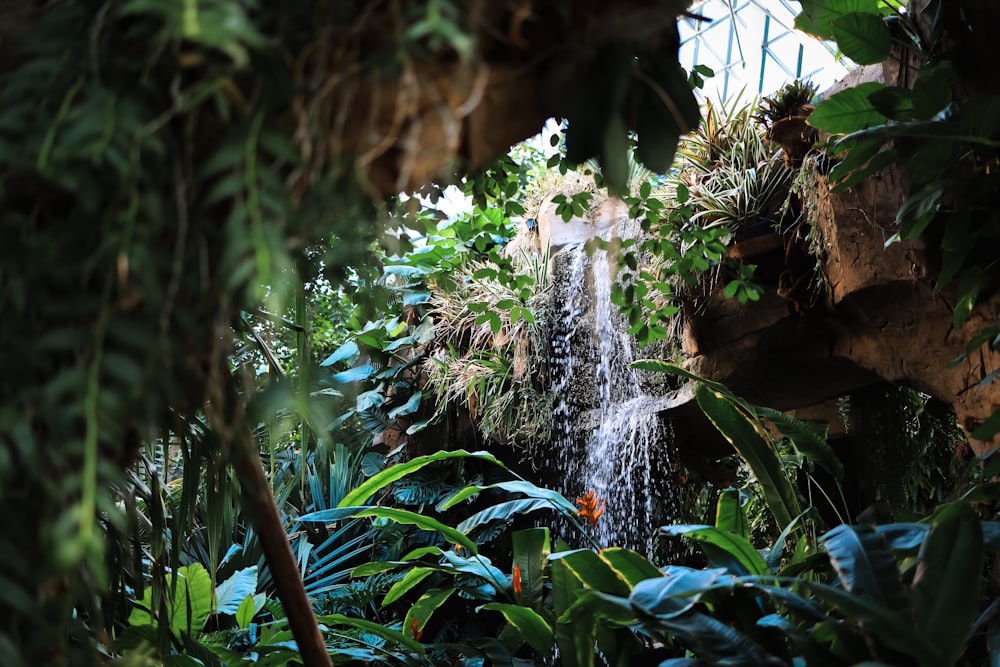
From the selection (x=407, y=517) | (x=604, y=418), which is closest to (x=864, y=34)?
(x=407, y=517)

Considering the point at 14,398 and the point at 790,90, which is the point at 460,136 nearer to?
the point at 14,398

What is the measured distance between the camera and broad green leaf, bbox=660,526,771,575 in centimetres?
231

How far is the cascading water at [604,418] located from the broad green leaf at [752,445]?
173 centimetres

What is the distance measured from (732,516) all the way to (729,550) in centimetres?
44

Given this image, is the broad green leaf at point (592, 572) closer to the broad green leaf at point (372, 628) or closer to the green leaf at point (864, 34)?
the broad green leaf at point (372, 628)

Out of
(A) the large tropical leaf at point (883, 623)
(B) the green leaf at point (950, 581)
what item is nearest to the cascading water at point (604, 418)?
(B) the green leaf at point (950, 581)

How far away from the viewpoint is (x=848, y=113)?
2.18 metres

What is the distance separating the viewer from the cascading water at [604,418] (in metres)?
4.53

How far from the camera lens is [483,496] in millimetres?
5496

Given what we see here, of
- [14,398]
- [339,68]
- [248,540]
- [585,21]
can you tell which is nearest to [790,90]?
[585,21]

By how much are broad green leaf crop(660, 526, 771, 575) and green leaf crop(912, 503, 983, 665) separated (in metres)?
0.60

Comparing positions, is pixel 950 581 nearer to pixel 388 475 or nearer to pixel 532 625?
pixel 532 625

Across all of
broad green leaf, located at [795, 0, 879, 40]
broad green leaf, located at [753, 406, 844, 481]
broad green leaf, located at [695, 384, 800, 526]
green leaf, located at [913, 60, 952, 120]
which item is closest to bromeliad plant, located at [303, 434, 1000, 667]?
broad green leaf, located at [695, 384, 800, 526]

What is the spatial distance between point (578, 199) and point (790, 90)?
5.30 ft
